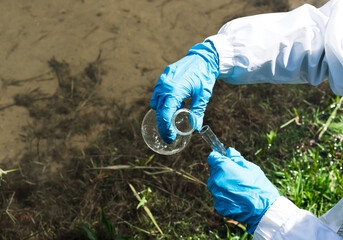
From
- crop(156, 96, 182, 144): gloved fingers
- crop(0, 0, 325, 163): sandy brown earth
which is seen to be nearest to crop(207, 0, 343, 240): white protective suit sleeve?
crop(156, 96, 182, 144): gloved fingers

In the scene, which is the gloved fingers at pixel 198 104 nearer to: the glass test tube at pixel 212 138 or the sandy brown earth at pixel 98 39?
the glass test tube at pixel 212 138

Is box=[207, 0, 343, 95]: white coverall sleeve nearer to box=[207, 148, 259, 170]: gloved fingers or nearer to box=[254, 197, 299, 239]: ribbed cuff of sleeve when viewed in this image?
box=[207, 148, 259, 170]: gloved fingers

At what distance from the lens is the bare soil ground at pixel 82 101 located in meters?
2.45

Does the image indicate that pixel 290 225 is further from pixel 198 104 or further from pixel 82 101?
pixel 82 101

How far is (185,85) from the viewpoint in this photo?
1.81m

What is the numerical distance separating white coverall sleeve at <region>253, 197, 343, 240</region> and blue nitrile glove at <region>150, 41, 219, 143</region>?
554mm

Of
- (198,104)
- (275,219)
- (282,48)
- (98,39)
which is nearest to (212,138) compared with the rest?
(198,104)

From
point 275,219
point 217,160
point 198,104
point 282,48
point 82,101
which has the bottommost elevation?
point 82,101

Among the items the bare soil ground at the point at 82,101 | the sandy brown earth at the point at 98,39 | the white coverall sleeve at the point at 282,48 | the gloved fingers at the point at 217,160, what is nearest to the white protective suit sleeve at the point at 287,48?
the white coverall sleeve at the point at 282,48

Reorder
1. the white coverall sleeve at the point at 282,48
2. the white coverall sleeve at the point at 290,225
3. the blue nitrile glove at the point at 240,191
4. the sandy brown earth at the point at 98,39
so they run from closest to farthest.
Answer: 1. the white coverall sleeve at the point at 290,225
2. the blue nitrile glove at the point at 240,191
3. the white coverall sleeve at the point at 282,48
4. the sandy brown earth at the point at 98,39

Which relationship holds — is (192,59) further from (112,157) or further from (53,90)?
(53,90)

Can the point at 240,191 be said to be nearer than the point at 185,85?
Yes

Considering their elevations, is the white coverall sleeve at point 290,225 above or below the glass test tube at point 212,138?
below

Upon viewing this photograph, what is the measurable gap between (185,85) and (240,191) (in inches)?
24.7
